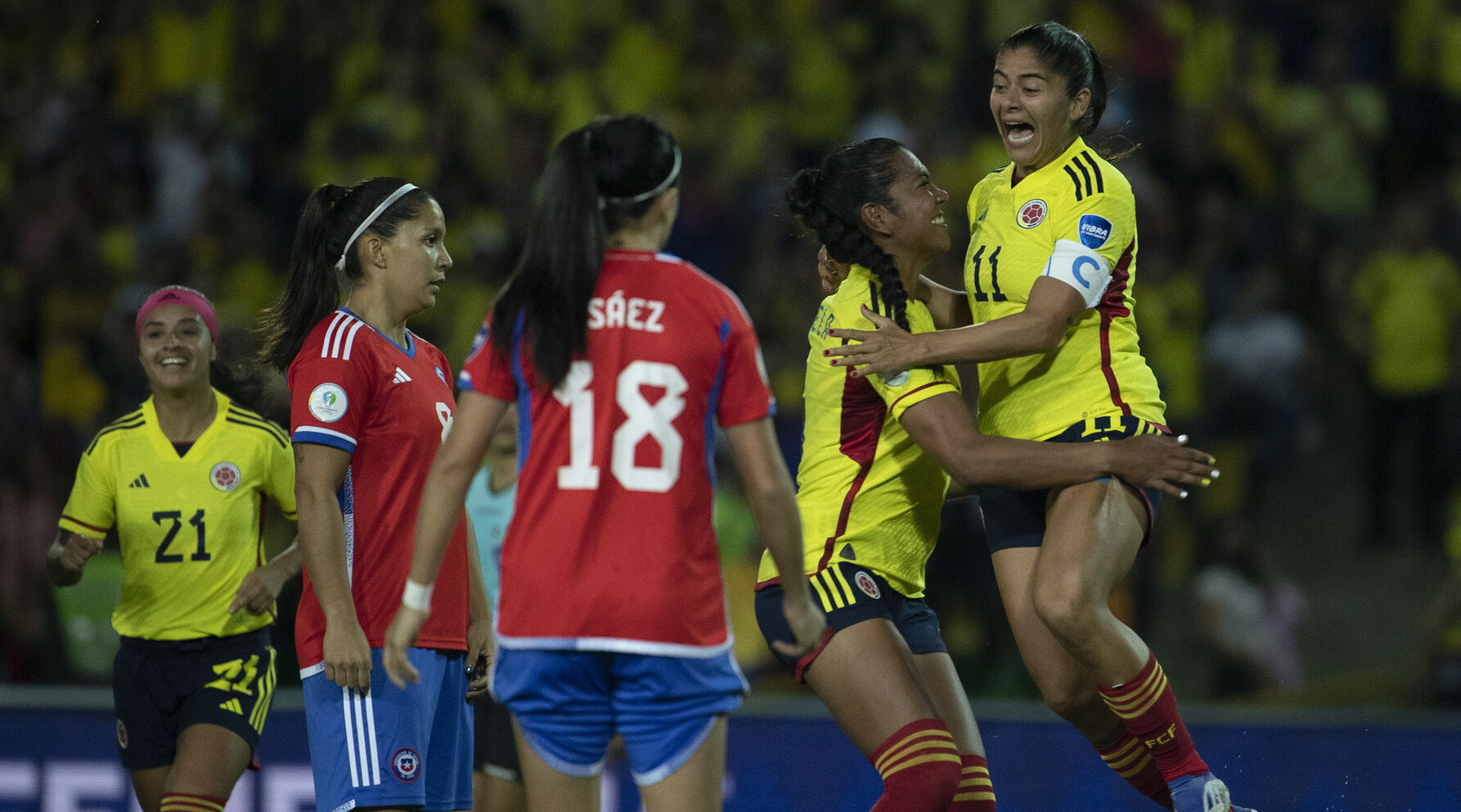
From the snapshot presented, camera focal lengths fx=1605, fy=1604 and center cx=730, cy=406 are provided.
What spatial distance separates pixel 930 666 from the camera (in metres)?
4.67

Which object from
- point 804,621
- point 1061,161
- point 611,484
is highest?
point 1061,161

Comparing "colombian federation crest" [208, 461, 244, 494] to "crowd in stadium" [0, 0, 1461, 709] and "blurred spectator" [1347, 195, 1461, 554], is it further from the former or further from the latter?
"blurred spectator" [1347, 195, 1461, 554]

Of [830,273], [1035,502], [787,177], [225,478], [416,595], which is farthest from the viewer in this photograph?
[787,177]

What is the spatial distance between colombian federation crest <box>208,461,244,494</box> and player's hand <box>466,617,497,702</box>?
118 centimetres

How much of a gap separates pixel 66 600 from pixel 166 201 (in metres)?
3.98

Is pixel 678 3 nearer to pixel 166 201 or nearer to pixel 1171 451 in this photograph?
pixel 166 201

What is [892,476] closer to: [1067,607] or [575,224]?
[1067,607]

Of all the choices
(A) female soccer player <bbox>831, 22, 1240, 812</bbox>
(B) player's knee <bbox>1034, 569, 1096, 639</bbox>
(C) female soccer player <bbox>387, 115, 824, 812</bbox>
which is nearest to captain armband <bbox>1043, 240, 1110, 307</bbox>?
(A) female soccer player <bbox>831, 22, 1240, 812</bbox>

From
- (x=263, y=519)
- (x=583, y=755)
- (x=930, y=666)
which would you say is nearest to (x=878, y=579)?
(x=930, y=666)

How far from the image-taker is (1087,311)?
477 centimetres

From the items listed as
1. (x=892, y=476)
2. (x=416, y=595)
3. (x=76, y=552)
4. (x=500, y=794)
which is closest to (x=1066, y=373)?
(x=892, y=476)

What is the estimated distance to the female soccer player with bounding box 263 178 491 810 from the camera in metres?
4.24

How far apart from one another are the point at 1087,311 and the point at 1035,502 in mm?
598

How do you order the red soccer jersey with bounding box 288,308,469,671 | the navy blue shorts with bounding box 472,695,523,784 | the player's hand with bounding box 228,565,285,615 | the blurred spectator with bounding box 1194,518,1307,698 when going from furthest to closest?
the blurred spectator with bounding box 1194,518,1307,698 < the navy blue shorts with bounding box 472,695,523,784 < the player's hand with bounding box 228,565,285,615 < the red soccer jersey with bounding box 288,308,469,671
